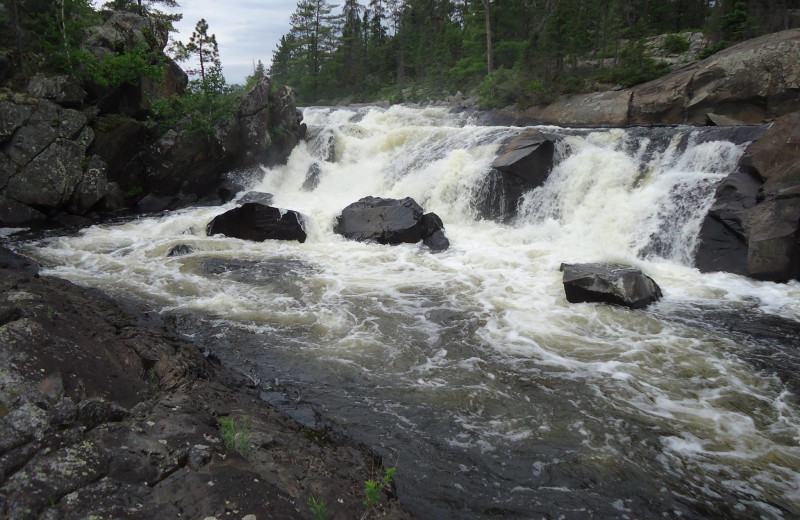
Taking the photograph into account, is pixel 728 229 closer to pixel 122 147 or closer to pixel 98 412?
pixel 98 412

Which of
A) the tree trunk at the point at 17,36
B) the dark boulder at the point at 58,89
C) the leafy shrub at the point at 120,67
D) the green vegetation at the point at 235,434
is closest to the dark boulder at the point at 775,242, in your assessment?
the green vegetation at the point at 235,434

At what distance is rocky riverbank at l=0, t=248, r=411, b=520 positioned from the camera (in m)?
3.11

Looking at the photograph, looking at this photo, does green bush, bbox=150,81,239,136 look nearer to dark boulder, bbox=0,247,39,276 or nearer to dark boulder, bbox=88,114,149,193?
dark boulder, bbox=88,114,149,193

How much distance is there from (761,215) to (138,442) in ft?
38.7

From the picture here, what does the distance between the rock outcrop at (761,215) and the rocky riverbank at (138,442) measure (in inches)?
373

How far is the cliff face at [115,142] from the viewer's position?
13562 mm

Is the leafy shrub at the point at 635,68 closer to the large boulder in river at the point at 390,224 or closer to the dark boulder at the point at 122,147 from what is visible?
the large boulder in river at the point at 390,224

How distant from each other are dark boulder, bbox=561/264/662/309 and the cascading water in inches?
10.2

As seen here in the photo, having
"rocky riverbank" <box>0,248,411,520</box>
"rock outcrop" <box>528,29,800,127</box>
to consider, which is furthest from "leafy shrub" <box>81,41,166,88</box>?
"rock outcrop" <box>528,29,800,127</box>

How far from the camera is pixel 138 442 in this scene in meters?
3.68

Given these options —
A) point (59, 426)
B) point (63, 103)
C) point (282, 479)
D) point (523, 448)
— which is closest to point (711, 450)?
point (523, 448)

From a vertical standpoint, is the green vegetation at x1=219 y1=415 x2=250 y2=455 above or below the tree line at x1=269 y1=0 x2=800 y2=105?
below

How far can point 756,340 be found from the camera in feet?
24.1

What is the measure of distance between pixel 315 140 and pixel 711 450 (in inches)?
762
